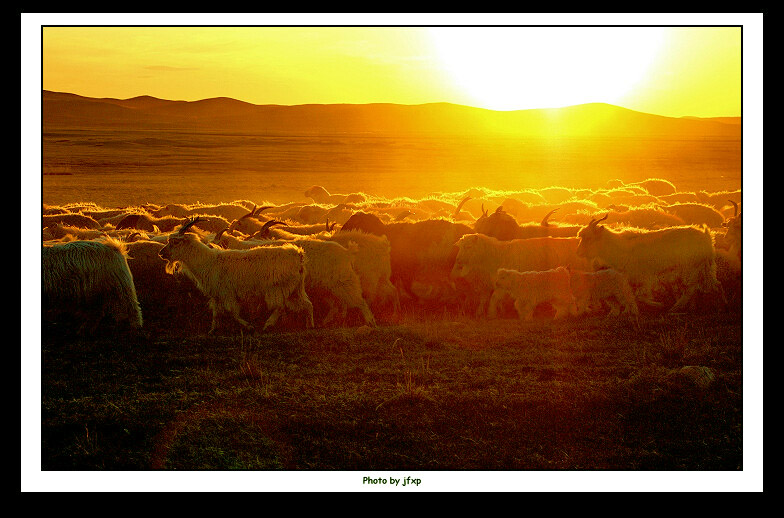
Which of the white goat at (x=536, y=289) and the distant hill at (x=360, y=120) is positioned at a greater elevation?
the distant hill at (x=360, y=120)

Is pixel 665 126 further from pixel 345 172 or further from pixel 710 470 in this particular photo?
pixel 710 470

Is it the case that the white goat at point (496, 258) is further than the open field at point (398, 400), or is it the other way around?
the white goat at point (496, 258)

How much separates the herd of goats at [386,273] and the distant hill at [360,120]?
6842 centimetres

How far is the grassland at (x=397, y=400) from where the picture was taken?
20.3 ft

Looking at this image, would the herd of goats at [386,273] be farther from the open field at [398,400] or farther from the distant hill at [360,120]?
the distant hill at [360,120]

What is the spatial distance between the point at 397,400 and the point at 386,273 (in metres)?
4.34

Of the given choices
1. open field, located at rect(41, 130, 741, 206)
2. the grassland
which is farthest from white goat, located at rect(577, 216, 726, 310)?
open field, located at rect(41, 130, 741, 206)

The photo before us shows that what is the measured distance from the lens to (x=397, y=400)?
7113 mm

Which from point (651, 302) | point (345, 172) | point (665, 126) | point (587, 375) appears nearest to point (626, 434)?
point (587, 375)

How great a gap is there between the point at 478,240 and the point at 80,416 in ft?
21.1

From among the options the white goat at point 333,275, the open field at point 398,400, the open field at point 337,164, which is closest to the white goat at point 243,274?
the white goat at point 333,275

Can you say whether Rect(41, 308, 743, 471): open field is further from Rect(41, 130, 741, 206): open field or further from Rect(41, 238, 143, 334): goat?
Rect(41, 130, 741, 206): open field

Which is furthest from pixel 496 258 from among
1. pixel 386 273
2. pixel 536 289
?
pixel 386 273

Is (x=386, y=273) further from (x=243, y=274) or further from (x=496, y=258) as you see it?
(x=243, y=274)
